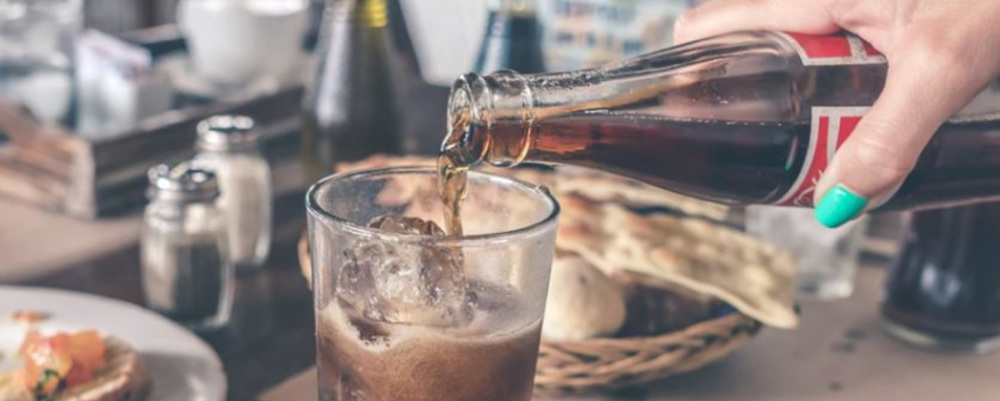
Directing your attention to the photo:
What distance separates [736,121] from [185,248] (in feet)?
1.71

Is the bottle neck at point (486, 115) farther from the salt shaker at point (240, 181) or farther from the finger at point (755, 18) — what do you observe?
the salt shaker at point (240, 181)

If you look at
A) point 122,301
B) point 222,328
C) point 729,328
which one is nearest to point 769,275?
point 729,328

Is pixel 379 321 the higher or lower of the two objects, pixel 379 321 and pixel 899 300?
the higher

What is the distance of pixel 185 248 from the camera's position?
111 centimetres

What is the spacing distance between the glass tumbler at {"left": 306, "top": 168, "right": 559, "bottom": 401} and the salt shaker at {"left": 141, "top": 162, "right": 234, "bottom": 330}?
410 mm

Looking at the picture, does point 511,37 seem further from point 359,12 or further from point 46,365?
point 46,365

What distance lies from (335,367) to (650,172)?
28cm

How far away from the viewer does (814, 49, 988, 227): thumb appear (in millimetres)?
740

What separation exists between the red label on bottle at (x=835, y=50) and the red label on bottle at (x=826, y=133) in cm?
3

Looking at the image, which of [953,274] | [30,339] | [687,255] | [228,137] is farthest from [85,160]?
[953,274]

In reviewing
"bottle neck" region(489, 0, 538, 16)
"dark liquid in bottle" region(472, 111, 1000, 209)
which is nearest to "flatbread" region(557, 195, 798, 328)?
"dark liquid in bottle" region(472, 111, 1000, 209)

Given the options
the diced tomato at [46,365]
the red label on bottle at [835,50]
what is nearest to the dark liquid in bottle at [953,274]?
the red label on bottle at [835,50]

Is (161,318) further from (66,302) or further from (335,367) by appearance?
(335,367)

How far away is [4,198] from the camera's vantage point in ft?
4.81
